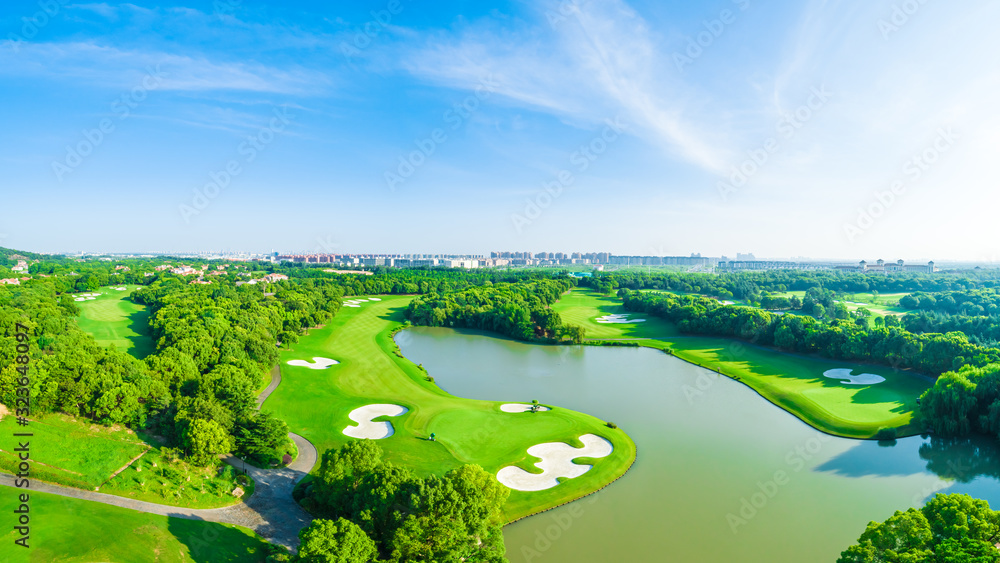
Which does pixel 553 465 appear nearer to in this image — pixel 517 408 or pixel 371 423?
pixel 517 408

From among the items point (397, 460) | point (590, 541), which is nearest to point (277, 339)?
point (397, 460)

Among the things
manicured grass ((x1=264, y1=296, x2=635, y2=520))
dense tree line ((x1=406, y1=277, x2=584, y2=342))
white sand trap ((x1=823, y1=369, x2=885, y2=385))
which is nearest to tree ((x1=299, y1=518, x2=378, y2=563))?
manicured grass ((x1=264, y1=296, x2=635, y2=520))

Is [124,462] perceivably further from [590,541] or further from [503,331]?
[503,331]

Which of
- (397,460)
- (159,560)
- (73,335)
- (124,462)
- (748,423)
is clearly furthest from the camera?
(73,335)

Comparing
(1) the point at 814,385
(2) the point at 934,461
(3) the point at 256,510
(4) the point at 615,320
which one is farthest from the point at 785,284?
(3) the point at 256,510

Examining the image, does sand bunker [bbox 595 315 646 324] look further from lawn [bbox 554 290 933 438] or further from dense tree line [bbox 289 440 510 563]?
dense tree line [bbox 289 440 510 563]

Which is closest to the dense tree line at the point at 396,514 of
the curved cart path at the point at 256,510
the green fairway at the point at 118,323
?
the curved cart path at the point at 256,510
